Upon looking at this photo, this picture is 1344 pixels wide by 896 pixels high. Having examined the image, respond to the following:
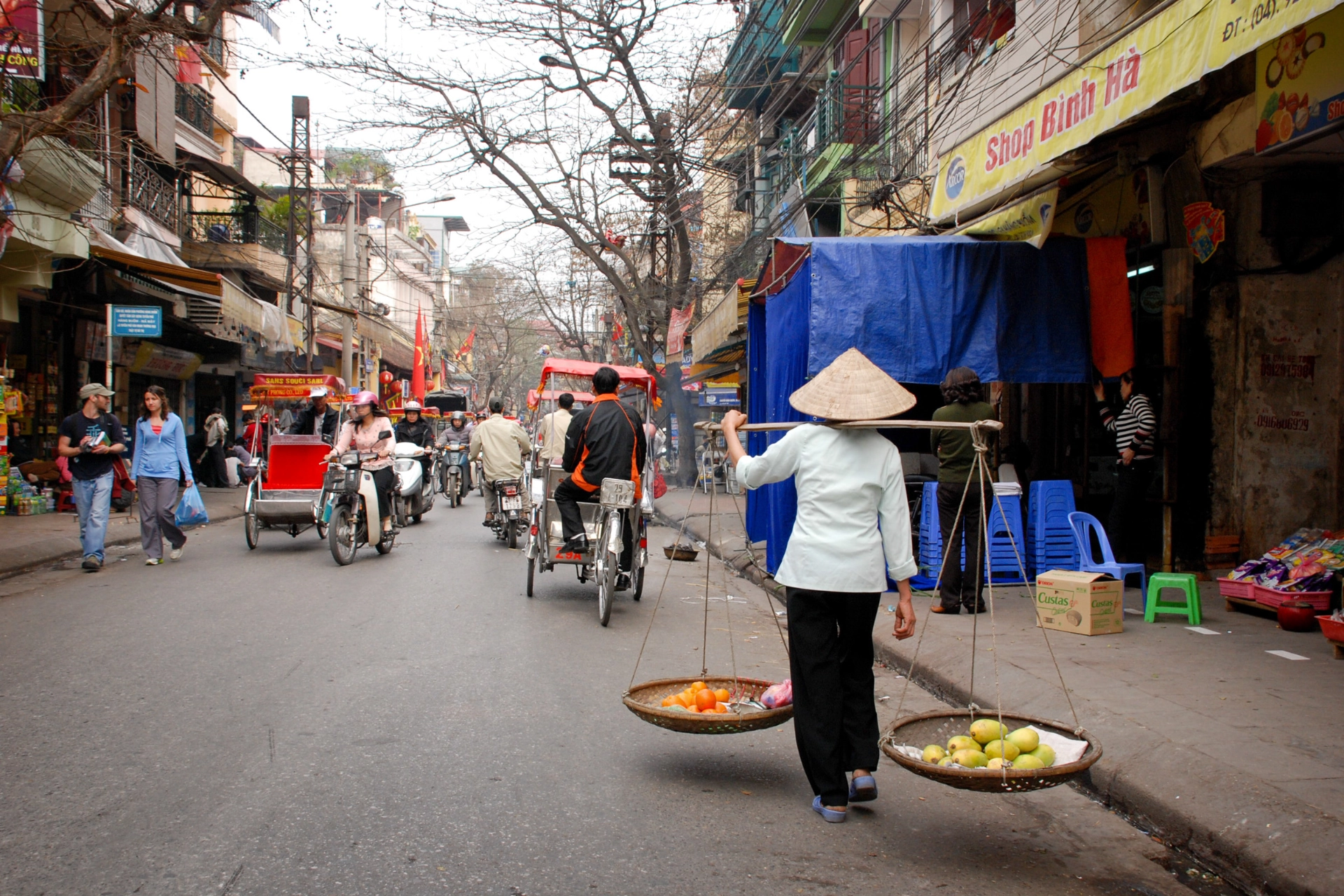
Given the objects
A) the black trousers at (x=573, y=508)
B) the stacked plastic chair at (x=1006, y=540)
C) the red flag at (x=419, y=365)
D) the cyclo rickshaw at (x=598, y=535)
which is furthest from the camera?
the red flag at (x=419, y=365)

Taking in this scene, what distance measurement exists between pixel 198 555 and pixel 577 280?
3215 cm

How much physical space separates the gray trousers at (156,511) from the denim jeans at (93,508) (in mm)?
324

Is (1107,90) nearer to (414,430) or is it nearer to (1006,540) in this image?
(1006,540)

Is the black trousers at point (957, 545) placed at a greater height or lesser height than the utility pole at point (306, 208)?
lesser

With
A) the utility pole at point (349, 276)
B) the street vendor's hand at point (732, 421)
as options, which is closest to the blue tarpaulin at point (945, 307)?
the street vendor's hand at point (732, 421)

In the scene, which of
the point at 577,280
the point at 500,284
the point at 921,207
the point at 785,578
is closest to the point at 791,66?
the point at 921,207

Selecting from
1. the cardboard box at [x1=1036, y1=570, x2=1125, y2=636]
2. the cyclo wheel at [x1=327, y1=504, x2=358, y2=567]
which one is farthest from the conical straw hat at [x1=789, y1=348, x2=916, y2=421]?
the cyclo wheel at [x1=327, y1=504, x2=358, y2=567]

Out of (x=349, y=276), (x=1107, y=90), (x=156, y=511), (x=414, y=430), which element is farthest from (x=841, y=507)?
(x=349, y=276)

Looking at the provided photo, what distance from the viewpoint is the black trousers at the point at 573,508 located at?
842 centimetres

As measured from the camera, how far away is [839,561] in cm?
388

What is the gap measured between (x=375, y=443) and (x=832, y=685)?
8.61 metres

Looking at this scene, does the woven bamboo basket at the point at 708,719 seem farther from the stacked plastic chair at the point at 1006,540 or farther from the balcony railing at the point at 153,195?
the balcony railing at the point at 153,195

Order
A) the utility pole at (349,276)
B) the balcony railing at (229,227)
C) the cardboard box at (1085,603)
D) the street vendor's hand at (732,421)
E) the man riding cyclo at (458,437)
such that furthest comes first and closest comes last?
the utility pole at (349,276)
the balcony railing at (229,227)
the man riding cyclo at (458,437)
the cardboard box at (1085,603)
the street vendor's hand at (732,421)

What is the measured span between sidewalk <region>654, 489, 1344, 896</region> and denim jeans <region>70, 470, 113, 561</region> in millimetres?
7583
